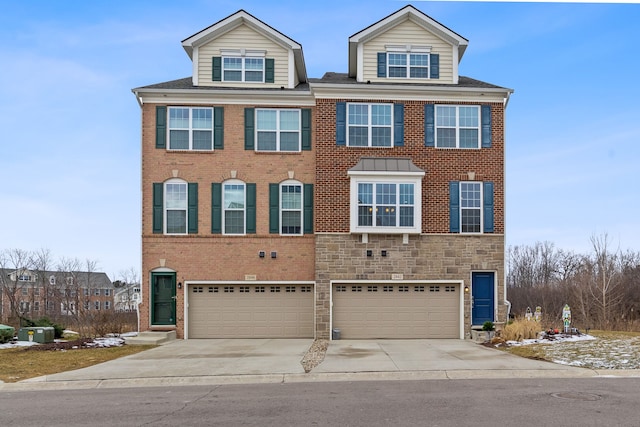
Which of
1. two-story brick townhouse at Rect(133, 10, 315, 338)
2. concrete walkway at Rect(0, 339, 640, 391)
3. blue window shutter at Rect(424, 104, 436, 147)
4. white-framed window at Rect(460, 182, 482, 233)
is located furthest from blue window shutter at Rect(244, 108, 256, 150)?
white-framed window at Rect(460, 182, 482, 233)

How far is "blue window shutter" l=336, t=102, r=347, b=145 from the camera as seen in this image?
69.7 feet

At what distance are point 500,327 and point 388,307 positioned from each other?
3915 millimetres

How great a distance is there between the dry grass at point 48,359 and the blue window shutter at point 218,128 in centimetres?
764

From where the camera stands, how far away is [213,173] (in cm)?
2170

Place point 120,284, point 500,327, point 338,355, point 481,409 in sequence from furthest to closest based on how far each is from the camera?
point 120,284 < point 500,327 < point 338,355 < point 481,409

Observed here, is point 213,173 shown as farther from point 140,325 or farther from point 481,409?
point 481,409

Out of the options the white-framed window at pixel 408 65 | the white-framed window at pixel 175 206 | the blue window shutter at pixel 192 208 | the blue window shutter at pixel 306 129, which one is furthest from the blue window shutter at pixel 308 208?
the white-framed window at pixel 408 65

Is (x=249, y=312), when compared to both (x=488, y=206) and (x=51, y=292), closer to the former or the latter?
(x=488, y=206)

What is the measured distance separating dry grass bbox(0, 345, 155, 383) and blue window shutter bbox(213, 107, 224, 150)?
25.1ft

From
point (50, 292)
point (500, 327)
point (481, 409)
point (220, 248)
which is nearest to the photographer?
point (481, 409)

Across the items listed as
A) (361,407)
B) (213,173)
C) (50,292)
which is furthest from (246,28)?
(50,292)

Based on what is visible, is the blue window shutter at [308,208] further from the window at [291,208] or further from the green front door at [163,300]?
the green front door at [163,300]

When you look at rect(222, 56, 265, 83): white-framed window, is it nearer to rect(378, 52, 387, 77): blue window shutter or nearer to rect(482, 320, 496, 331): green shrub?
rect(378, 52, 387, 77): blue window shutter

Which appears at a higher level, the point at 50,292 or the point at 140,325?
the point at 140,325
